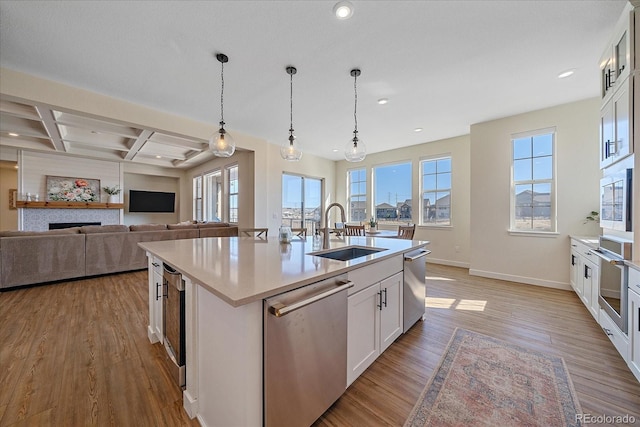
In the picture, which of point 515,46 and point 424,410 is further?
point 515,46

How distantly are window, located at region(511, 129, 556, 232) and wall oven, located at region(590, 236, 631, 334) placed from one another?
1.83m

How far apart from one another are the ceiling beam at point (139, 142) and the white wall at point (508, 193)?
6009 millimetres

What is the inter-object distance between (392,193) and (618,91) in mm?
4426

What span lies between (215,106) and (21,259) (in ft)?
12.1

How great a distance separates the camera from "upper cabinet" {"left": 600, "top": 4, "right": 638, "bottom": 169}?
1938 millimetres

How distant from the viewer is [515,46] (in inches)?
95.0

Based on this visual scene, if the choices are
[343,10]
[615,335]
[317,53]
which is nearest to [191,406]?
[343,10]

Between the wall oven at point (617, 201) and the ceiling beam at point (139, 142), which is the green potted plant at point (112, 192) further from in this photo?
the wall oven at point (617, 201)

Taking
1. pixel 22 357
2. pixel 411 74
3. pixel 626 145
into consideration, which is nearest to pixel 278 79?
pixel 411 74

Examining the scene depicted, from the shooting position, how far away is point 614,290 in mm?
2037

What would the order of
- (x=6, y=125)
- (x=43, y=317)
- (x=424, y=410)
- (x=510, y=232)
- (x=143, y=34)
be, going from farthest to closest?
(x=6, y=125), (x=510, y=232), (x=43, y=317), (x=143, y=34), (x=424, y=410)

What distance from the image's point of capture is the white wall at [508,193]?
357 centimetres

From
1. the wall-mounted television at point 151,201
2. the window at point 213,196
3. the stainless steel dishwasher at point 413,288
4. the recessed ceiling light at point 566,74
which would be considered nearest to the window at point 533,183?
the recessed ceiling light at point 566,74

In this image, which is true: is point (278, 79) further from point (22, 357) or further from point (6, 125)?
point (6, 125)
